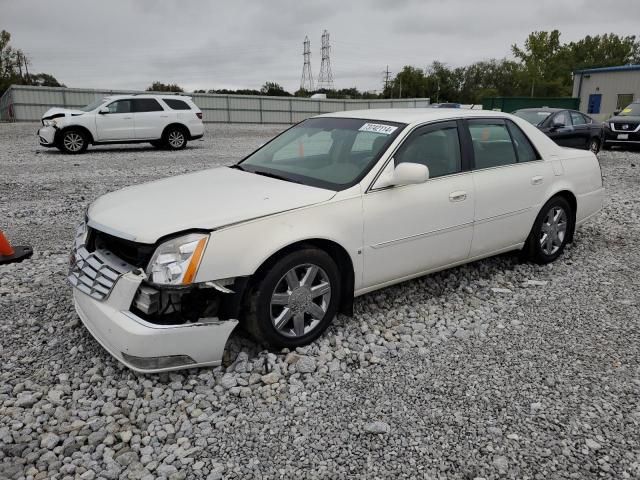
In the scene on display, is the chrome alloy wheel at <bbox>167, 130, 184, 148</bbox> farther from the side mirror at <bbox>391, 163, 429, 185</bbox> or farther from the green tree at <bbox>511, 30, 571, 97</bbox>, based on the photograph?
the green tree at <bbox>511, 30, 571, 97</bbox>

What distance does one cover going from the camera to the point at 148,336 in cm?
291

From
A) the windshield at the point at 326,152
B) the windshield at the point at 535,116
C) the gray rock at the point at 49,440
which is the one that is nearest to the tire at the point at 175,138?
the windshield at the point at 535,116

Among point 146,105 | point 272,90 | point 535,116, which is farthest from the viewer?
point 272,90

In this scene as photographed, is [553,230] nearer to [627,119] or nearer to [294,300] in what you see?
[294,300]

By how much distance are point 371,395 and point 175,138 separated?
14884 mm

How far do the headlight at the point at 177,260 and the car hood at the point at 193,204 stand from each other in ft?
0.23

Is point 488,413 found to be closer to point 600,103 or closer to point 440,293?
point 440,293

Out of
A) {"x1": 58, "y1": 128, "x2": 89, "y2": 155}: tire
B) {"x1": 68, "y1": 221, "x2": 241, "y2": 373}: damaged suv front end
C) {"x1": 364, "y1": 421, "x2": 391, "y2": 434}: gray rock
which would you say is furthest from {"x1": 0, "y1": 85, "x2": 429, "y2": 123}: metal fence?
{"x1": 364, "y1": 421, "x2": 391, "y2": 434}: gray rock

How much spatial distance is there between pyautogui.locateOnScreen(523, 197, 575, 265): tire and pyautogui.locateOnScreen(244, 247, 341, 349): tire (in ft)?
7.99

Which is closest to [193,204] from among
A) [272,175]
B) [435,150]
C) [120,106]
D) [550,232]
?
[272,175]

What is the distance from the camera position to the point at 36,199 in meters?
8.43

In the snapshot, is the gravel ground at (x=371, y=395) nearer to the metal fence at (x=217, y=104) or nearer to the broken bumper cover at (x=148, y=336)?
the broken bumper cover at (x=148, y=336)

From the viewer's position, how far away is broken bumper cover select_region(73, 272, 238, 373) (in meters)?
2.94

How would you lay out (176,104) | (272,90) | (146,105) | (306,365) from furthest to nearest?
(272,90) < (176,104) < (146,105) < (306,365)
